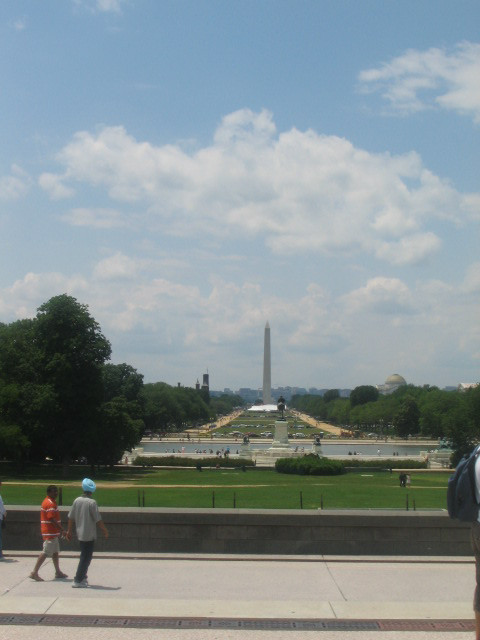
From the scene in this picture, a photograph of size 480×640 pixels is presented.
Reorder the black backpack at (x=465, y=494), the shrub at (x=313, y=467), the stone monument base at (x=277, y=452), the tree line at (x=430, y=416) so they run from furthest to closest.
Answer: the tree line at (x=430, y=416)
the stone monument base at (x=277, y=452)
the shrub at (x=313, y=467)
the black backpack at (x=465, y=494)

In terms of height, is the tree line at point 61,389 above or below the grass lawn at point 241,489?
above

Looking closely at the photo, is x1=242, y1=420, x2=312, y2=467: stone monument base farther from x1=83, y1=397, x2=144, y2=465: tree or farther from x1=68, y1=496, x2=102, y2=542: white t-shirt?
x1=68, y1=496, x2=102, y2=542: white t-shirt

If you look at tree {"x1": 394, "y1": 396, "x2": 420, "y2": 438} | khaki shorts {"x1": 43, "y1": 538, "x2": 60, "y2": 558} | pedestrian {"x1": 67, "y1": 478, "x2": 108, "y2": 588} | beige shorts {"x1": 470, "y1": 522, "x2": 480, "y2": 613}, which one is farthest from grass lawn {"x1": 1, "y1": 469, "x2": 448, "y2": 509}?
tree {"x1": 394, "y1": 396, "x2": 420, "y2": 438}

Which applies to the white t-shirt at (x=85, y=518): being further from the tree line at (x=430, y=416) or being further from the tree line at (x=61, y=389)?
the tree line at (x=430, y=416)

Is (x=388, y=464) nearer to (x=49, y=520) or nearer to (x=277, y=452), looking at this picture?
(x=277, y=452)

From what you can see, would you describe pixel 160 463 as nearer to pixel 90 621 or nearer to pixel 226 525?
pixel 226 525

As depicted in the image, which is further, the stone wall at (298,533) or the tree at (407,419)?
the tree at (407,419)

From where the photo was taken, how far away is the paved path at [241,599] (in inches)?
371

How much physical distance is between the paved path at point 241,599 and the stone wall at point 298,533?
446 mm

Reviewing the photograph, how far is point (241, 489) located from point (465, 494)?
2974 centimetres

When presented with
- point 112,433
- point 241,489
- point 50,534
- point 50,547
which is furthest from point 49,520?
point 112,433

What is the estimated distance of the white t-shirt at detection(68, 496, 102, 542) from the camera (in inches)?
471

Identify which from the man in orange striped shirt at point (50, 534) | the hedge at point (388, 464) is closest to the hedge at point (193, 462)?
the hedge at point (388, 464)

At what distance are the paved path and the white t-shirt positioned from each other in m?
0.63
